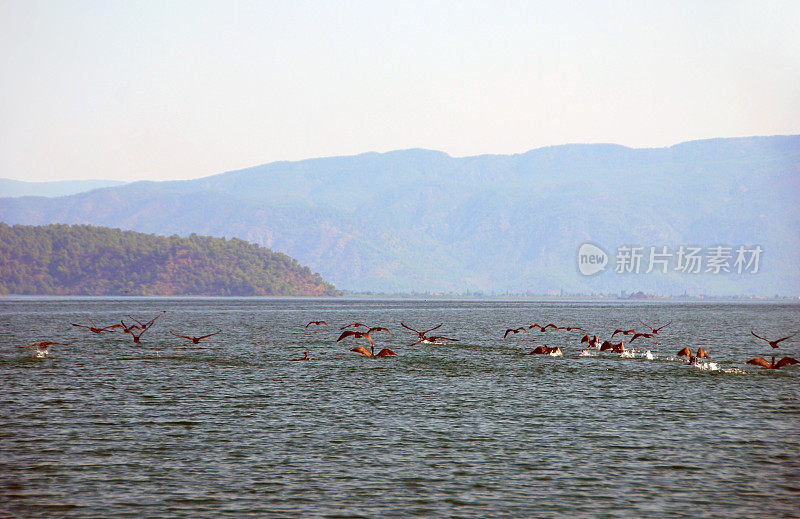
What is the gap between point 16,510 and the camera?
25.2 meters

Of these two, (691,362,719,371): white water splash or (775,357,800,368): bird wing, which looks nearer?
(775,357,800,368): bird wing

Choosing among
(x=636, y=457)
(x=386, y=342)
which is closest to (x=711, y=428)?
(x=636, y=457)

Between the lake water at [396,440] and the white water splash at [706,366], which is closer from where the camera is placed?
the lake water at [396,440]

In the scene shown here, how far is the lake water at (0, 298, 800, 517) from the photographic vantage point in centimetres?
2672

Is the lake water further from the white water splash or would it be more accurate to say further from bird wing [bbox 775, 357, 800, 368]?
bird wing [bbox 775, 357, 800, 368]

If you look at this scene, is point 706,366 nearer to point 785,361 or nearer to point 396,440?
point 785,361

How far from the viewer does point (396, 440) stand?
36.3 m

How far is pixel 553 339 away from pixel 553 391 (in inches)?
2350

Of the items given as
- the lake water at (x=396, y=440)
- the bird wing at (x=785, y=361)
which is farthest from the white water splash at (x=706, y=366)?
the bird wing at (x=785, y=361)

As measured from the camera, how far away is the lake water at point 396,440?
87.7 feet

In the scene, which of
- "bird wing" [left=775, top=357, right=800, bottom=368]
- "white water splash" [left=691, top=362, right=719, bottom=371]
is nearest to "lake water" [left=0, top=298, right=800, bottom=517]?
"white water splash" [left=691, top=362, right=719, bottom=371]

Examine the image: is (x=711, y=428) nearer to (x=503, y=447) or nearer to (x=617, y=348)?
(x=503, y=447)

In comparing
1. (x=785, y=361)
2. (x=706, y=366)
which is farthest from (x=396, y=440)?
(x=706, y=366)

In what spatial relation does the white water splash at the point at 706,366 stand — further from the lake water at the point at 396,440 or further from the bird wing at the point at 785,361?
the bird wing at the point at 785,361
